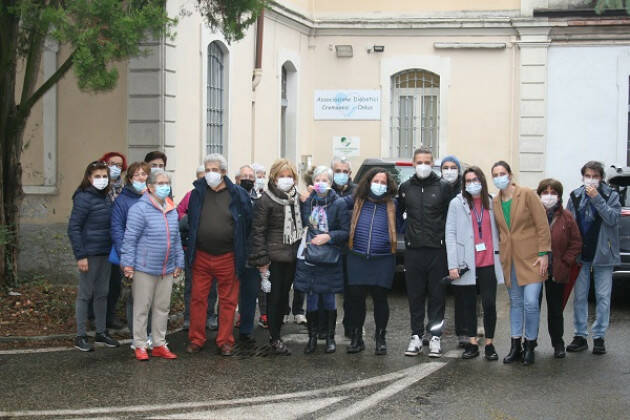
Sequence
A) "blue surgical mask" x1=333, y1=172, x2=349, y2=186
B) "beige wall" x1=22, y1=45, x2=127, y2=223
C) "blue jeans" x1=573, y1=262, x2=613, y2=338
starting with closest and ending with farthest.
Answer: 1. "blue jeans" x1=573, y1=262, x2=613, y2=338
2. "blue surgical mask" x1=333, y1=172, x2=349, y2=186
3. "beige wall" x1=22, y1=45, x2=127, y2=223

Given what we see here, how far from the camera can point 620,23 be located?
65.0 ft

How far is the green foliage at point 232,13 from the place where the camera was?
34.6 ft

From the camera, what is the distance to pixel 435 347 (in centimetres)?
859

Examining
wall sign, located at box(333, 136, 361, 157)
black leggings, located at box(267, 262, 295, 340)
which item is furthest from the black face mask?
wall sign, located at box(333, 136, 361, 157)

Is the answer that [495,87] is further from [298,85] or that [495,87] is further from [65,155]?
[65,155]

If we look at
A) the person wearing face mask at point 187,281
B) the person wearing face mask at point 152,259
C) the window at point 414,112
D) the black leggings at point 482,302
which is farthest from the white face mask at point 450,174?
the window at point 414,112

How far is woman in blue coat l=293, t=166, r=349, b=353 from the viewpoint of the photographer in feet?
28.7

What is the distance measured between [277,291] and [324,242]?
2.16 feet

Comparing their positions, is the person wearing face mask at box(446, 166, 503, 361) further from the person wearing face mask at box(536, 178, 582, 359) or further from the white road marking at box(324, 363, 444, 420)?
the white road marking at box(324, 363, 444, 420)

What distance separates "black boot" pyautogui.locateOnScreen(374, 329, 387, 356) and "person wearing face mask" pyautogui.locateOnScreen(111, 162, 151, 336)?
2.27m

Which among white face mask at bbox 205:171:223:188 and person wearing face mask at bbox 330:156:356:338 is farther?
person wearing face mask at bbox 330:156:356:338

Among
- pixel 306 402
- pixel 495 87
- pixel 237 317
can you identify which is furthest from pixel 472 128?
pixel 306 402

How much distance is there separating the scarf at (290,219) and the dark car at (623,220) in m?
4.52

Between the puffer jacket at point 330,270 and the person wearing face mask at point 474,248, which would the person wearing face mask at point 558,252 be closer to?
the person wearing face mask at point 474,248
